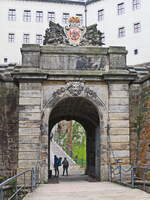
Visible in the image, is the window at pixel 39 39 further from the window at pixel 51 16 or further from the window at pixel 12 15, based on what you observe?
the window at pixel 12 15

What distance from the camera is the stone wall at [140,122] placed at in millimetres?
16250

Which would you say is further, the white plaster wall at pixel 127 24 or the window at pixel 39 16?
the window at pixel 39 16

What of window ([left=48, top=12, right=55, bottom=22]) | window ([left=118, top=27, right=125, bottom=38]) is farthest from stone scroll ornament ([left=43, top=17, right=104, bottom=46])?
window ([left=48, top=12, right=55, bottom=22])

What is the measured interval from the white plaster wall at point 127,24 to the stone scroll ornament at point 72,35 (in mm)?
21258

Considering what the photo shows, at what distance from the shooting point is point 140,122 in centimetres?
1695

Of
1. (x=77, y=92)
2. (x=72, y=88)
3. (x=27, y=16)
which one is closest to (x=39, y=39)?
(x=27, y=16)

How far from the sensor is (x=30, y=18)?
42.5 meters

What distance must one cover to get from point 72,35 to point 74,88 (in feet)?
8.74

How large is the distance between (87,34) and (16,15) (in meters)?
26.8

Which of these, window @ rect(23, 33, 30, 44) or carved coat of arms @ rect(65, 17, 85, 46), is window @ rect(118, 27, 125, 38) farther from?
carved coat of arms @ rect(65, 17, 85, 46)

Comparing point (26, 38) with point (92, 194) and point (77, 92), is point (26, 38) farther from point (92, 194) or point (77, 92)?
point (92, 194)

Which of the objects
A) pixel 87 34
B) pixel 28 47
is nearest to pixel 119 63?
pixel 87 34

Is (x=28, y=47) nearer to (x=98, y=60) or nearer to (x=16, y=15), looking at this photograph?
(x=98, y=60)

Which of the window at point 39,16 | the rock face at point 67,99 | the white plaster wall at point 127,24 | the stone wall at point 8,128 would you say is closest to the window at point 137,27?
the white plaster wall at point 127,24
